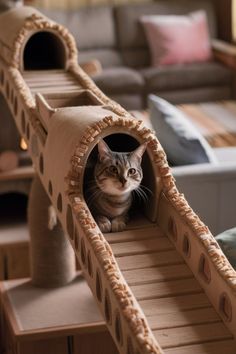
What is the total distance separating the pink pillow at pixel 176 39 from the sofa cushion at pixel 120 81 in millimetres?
313

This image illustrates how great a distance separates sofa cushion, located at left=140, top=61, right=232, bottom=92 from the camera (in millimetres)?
5949

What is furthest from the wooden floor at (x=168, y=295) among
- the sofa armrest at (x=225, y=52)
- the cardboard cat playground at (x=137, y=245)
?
the sofa armrest at (x=225, y=52)

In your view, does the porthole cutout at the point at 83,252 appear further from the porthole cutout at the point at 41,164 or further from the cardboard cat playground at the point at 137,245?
the porthole cutout at the point at 41,164

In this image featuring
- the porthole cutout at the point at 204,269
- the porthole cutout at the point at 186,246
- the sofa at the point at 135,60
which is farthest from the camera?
the sofa at the point at 135,60

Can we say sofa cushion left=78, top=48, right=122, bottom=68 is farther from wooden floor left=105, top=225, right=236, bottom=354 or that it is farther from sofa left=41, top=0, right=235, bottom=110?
wooden floor left=105, top=225, right=236, bottom=354

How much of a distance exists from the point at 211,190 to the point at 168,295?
1330 mm

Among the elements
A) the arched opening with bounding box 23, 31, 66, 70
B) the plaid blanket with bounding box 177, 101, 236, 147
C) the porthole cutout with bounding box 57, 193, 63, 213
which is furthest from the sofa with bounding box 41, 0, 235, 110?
the porthole cutout with bounding box 57, 193, 63, 213

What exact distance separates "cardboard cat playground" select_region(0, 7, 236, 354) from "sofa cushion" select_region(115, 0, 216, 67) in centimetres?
334

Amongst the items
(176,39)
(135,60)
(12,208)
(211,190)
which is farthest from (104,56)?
(211,190)

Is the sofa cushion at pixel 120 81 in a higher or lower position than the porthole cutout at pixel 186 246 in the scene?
lower

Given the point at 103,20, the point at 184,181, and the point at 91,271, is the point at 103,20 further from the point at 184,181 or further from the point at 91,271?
the point at 91,271

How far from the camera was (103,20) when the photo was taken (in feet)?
20.7

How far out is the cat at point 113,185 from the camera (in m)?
2.34

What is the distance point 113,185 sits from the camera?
235 centimetres
